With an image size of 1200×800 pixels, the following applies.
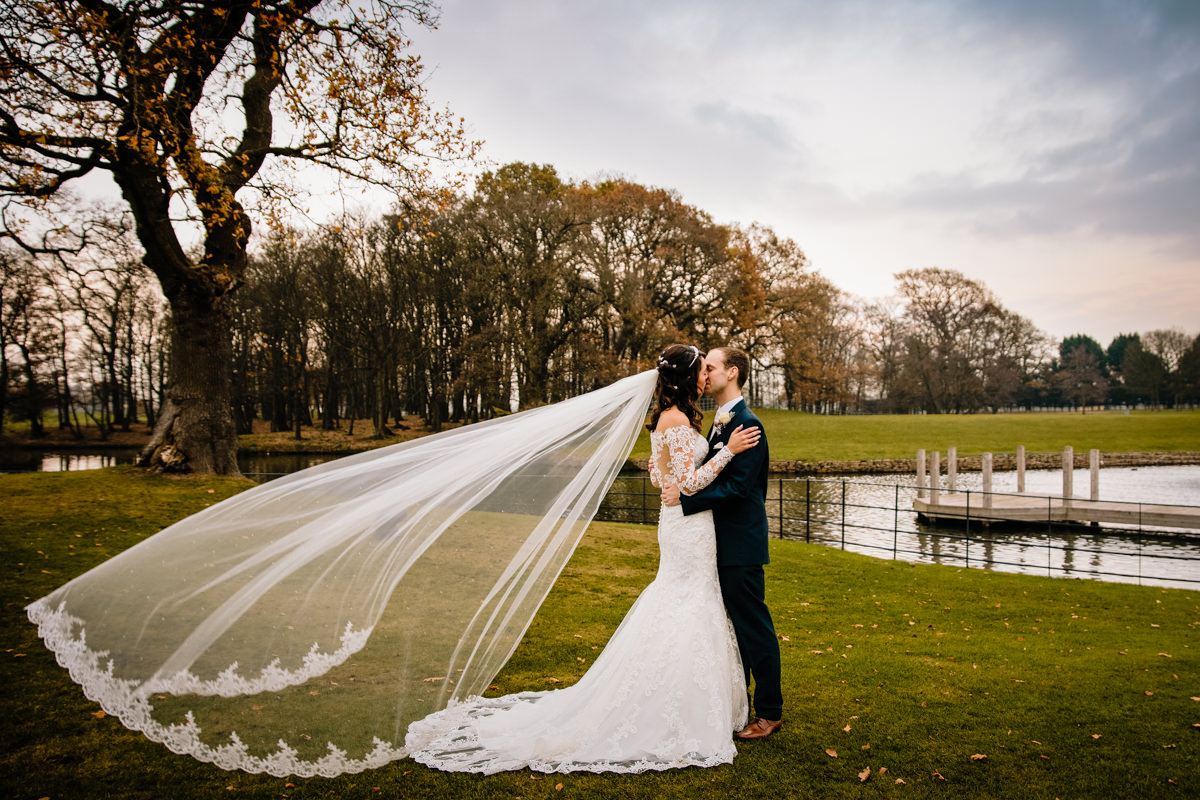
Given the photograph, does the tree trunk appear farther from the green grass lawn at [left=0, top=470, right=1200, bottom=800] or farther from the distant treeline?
the distant treeline

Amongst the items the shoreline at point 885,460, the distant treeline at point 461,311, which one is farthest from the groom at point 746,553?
the shoreline at point 885,460

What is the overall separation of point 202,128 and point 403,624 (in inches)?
454

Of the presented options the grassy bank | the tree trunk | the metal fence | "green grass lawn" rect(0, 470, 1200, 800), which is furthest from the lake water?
the grassy bank

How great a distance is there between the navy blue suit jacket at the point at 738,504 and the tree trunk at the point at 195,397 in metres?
10.6

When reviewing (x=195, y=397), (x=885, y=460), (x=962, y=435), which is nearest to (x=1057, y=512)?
(x=885, y=460)

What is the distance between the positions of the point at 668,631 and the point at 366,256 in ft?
113

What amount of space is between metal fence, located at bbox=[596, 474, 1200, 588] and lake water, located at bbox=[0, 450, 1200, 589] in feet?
0.09

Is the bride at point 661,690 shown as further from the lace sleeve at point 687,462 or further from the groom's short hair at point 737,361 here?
the groom's short hair at point 737,361

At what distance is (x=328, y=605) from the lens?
3.33 metres

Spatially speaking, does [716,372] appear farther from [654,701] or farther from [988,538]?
[988,538]

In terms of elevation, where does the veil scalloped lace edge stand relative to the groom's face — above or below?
below

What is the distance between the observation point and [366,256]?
3366 centimetres

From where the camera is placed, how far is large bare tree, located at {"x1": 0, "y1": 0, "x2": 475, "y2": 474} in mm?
8789

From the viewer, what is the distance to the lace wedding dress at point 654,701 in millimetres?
3320
